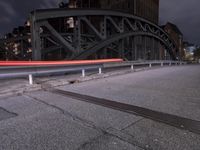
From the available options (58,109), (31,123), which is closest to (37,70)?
(58,109)

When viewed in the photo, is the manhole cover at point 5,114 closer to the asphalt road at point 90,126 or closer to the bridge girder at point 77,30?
the asphalt road at point 90,126

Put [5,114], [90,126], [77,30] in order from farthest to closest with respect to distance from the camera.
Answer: [77,30]
[5,114]
[90,126]

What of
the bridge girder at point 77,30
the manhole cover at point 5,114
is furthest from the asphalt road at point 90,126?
the bridge girder at point 77,30

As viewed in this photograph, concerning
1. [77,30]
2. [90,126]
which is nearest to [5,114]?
[90,126]

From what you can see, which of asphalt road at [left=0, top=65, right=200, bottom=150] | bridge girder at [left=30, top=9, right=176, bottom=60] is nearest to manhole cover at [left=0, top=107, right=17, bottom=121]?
asphalt road at [left=0, top=65, right=200, bottom=150]

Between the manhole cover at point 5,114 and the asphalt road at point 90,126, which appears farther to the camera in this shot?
the manhole cover at point 5,114

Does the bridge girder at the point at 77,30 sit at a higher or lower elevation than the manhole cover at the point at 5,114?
higher

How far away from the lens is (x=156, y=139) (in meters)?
2.65

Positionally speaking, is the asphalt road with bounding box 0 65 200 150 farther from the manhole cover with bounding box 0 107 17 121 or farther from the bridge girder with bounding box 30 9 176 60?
the bridge girder with bounding box 30 9 176 60

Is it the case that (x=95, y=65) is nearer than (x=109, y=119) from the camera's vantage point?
No

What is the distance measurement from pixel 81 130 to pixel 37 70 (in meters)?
5.21

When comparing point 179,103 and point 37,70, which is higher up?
point 37,70

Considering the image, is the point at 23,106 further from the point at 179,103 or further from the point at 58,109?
the point at 179,103

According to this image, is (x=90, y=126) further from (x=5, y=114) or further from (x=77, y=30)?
(x=77, y=30)
